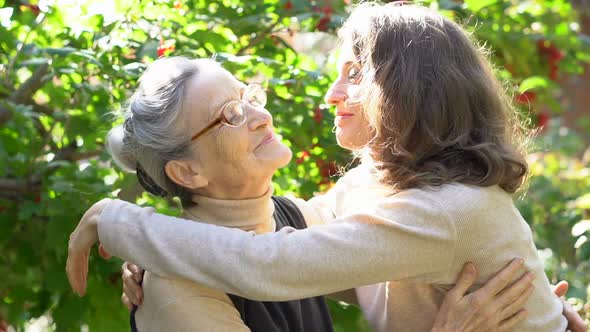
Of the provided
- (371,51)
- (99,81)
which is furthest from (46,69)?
(371,51)

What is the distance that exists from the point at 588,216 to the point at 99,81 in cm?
286

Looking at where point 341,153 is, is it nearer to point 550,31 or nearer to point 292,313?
point 292,313

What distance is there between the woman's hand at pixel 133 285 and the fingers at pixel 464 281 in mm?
761

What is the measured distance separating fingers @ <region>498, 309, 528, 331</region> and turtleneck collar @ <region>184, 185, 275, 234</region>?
638 mm

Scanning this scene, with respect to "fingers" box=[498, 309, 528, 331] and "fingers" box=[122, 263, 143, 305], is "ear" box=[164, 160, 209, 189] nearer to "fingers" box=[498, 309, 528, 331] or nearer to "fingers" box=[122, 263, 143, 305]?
"fingers" box=[122, 263, 143, 305]

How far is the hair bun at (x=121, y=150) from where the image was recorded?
2.38m

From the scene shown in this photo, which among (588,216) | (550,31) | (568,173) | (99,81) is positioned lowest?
(568,173)

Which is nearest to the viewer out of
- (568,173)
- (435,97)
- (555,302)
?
(435,97)

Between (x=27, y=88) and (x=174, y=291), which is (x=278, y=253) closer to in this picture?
(x=174, y=291)

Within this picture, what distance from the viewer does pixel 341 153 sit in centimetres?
341

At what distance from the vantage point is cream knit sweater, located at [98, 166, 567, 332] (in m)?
2.08

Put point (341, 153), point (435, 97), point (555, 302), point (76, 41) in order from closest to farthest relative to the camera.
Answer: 1. point (435, 97)
2. point (555, 302)
3. point (76, 41)
4. point (341, 153)

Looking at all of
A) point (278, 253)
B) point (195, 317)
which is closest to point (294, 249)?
point (278, 253)

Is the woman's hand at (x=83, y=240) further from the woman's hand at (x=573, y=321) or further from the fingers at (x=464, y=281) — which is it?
the woman's hand at (x=573, y=321)
